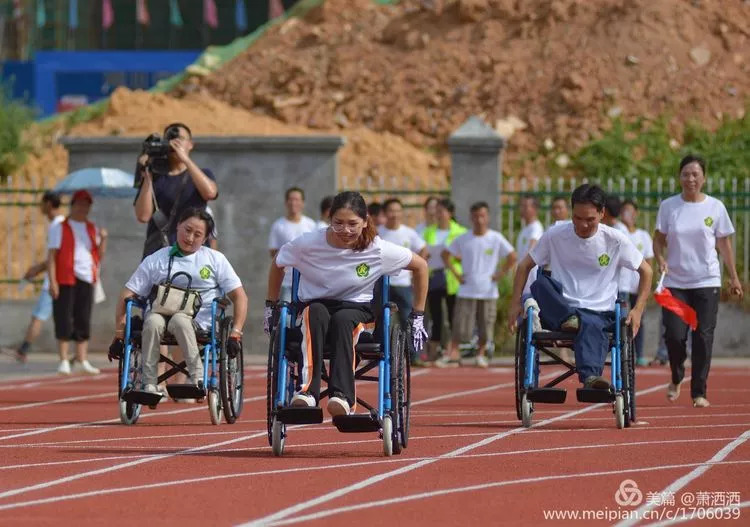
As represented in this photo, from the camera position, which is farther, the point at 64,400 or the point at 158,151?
the point at 64,400

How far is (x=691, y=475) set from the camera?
8.92m

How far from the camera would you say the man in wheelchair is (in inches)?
461

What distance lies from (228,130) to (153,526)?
29.8m

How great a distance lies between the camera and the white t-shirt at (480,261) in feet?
63.9

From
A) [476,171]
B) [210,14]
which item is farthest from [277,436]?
[210,14]

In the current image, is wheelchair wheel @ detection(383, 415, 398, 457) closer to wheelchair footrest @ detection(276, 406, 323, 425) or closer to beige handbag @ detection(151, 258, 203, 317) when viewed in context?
wheelchair footrest @ detection(276, 406, 323, 425)

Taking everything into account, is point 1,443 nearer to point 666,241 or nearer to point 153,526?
point 153,526

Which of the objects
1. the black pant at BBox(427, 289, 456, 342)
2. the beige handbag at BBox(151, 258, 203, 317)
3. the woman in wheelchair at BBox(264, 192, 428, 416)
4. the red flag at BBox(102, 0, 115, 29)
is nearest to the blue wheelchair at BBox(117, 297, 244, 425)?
the beige handbag at BBox(151, 258, 203, 317)

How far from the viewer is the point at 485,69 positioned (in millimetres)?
39812

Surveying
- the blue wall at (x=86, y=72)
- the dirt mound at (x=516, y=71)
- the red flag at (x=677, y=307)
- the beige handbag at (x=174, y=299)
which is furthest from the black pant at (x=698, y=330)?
the blue wall at (x=86, y=72)

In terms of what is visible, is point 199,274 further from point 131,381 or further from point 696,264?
point 696,264

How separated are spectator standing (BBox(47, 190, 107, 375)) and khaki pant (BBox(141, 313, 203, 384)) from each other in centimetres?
582

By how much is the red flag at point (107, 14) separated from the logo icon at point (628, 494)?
180 feet

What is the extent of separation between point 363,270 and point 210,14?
50669 mm
